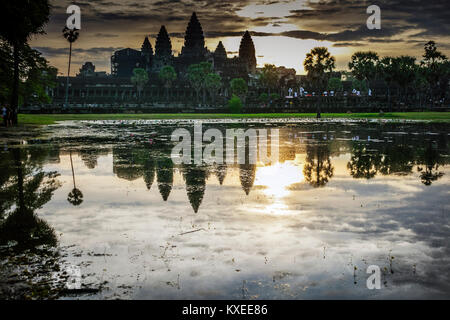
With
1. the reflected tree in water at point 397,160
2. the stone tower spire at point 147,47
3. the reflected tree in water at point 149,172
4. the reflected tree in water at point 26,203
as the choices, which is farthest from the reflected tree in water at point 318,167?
the stone tower spire at point 147,47

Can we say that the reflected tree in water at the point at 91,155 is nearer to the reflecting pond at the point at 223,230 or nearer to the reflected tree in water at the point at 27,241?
the reflecting pond at the point at 223,230

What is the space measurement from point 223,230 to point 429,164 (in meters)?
10.9

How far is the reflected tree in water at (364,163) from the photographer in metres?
14.5

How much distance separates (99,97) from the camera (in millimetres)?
125000

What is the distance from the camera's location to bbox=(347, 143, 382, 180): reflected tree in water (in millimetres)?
14484

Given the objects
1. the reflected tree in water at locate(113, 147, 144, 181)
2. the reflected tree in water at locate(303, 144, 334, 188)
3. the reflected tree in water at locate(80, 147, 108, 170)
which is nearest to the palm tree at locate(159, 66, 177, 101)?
the reflected tree in water at locate(80, 147, 108, 170)

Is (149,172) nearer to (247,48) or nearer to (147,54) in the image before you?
(147,54)

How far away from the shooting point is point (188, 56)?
16575 centimetres

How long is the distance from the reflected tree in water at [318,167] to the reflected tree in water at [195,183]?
3027mm

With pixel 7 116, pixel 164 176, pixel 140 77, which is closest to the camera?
pixel 164 176

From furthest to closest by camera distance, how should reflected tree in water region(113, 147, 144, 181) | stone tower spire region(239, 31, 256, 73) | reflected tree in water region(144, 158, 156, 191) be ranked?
1. stone tower spire region(239, 31, 256, 73)
2. reflected tree in water region(113, 147, 144, 181)
3. reflected tree in water region(144, 158, 156, 191)

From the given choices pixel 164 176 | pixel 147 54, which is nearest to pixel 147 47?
pixel 147 54

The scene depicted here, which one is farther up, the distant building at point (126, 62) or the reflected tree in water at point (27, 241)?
the distant building at point (126, 62)

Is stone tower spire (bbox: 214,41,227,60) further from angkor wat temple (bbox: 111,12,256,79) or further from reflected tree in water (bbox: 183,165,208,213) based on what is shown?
reflected tree in water (bbox: 183,165,208,213)
